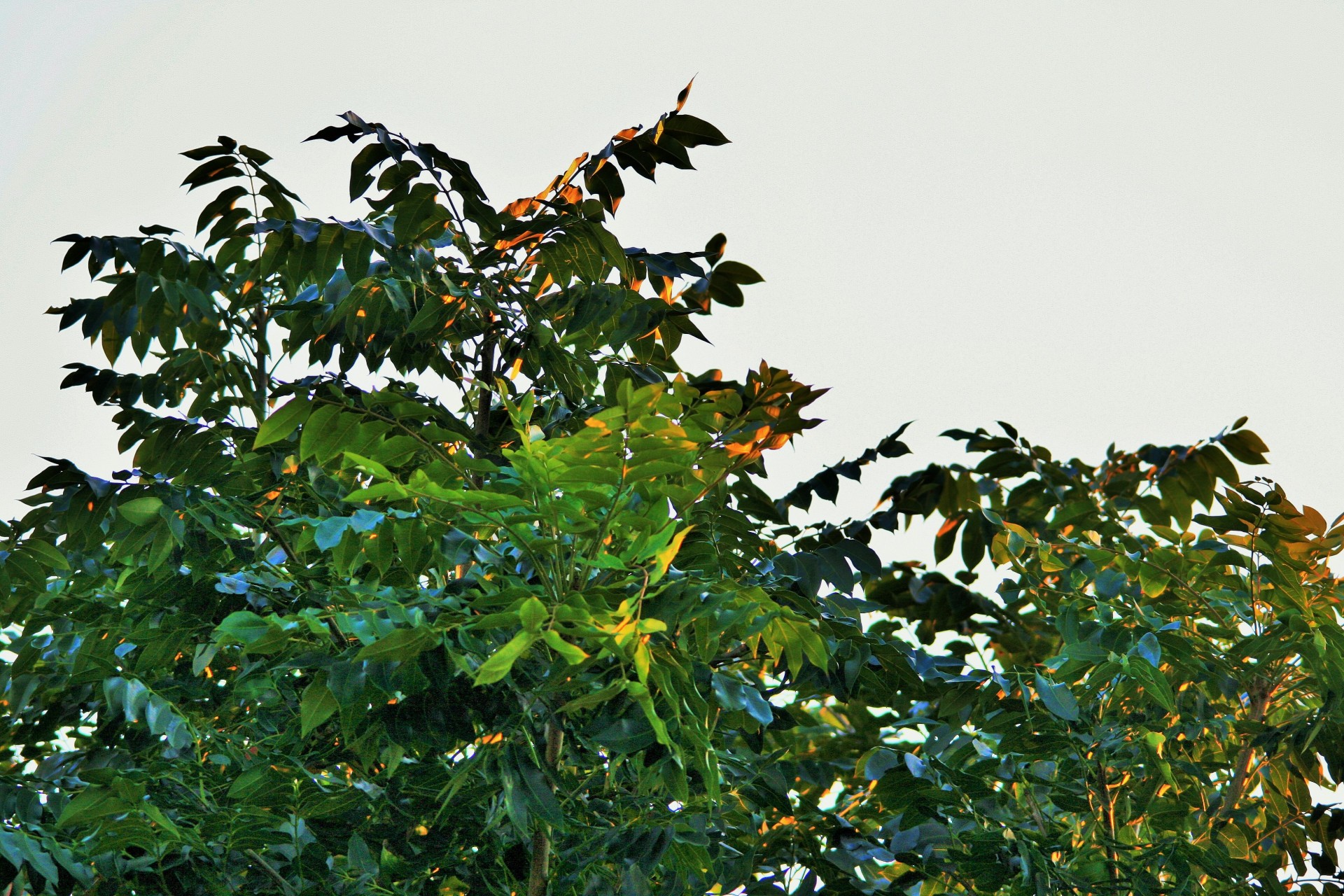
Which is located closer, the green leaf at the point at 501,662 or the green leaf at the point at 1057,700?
the green leaf at the point at 501,662

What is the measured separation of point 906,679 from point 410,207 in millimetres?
1362

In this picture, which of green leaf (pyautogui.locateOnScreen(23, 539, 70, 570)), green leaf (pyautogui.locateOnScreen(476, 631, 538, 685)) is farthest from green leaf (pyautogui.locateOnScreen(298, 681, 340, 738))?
green leaf (pyautogui.locateOnScreen(23, 539, 70, 570))

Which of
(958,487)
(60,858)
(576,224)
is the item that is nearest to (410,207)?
(576,224)

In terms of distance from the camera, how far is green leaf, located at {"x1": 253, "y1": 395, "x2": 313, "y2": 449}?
1871 mm

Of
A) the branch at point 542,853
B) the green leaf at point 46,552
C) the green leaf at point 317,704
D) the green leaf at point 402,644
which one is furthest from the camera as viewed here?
the green leaf at point 46,552

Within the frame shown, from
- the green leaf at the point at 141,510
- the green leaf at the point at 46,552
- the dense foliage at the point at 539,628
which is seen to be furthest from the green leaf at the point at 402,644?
the green leaf at the point at 46,552

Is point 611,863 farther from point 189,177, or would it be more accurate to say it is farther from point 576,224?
point 189,177

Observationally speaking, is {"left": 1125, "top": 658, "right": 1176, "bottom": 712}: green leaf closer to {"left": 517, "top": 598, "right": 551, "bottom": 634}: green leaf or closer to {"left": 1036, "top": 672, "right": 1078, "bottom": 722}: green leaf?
{"left": 1036, "top": 672, "right": 1078, "bottom": 722}: green leaf

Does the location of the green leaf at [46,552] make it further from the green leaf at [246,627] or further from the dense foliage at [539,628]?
the green leaf at [246,627]

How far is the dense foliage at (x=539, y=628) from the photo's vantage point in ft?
5.23

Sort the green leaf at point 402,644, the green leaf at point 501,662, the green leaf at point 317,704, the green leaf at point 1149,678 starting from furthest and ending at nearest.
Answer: the green leaf at point 1149,678 → the green leaf at point 317,704 → the green leaf at point 402,644 → the green leaf at point 501,662

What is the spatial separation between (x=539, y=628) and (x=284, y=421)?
77cm

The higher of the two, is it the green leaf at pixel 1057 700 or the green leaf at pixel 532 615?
the green leaf at pixel 532 615

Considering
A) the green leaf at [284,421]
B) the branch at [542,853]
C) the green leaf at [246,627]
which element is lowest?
the branch at [542,853]
